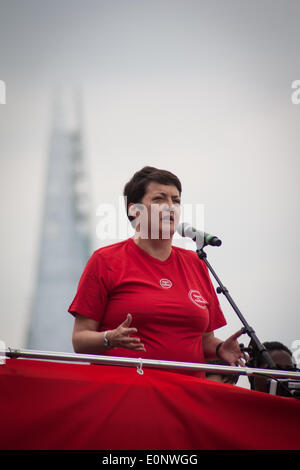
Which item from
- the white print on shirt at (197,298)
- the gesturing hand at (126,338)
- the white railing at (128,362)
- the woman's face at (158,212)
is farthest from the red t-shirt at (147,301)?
the white railing at (128,362)

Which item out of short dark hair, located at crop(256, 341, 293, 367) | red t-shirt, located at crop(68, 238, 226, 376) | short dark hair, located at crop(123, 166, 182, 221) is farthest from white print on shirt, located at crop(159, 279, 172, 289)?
short dark hair, located at crop(256, 341, 293, 367)

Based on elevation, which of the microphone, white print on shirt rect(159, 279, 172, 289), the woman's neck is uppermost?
the microphone

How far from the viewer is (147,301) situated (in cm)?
152

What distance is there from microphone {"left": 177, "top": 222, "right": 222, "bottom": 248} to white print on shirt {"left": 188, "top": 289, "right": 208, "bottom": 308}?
0.18m

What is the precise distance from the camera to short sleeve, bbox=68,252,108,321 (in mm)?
1518

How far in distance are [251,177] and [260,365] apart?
206cm

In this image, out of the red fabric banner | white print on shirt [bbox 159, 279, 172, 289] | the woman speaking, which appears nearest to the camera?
the red fabric banner

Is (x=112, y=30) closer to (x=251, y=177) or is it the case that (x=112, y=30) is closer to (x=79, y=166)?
(x=79, y=166)

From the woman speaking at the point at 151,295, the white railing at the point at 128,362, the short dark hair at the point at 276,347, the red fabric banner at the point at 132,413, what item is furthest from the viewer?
the short dark hair at the point at 276,347

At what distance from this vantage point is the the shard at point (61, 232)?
2992mm

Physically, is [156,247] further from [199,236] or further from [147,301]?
[147,301]

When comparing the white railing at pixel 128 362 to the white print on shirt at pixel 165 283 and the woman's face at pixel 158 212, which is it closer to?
the white print on shirt at pixel 165 283

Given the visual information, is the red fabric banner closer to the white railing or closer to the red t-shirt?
the white railing

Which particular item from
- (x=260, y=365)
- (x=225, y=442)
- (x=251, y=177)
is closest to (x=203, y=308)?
(x=260, y=365)
